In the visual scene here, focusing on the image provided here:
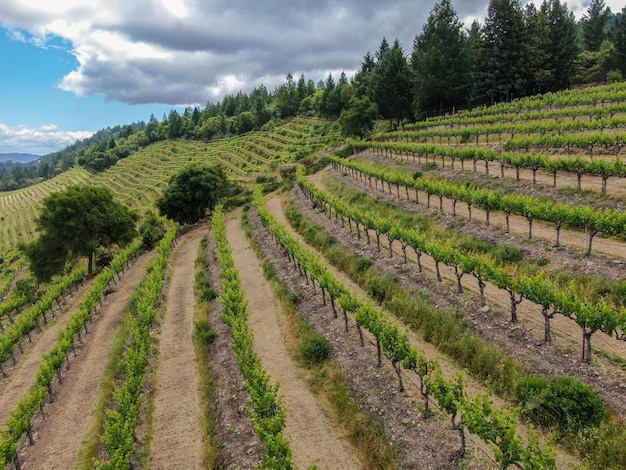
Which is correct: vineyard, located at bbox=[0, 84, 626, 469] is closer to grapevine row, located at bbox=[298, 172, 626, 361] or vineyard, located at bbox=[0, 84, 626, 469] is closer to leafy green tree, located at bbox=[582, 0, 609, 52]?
grapevine row, located at bbox=[298, 172, 626, 361]

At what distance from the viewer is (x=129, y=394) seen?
17234 millimetres

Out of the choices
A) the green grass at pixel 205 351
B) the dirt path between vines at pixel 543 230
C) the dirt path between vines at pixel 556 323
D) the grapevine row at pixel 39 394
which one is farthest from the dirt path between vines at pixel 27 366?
the dirt path between vines at pixel 543 230

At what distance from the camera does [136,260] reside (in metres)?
51.5

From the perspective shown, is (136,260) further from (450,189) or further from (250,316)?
(450,189)

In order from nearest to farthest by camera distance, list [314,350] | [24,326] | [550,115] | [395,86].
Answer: [314,350], [24,326], [550,115], [395,86]

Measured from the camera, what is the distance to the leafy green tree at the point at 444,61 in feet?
232

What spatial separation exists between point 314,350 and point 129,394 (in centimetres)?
852

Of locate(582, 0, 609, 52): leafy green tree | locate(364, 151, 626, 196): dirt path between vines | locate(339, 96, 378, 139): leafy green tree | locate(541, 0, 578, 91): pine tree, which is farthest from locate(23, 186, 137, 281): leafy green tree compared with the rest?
locate(582, 0, 609, 52): leafy green tree

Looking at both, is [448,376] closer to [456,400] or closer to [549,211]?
[456,400]

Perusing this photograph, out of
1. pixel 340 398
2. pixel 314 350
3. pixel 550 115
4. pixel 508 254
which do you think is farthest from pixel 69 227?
pixel 550 115

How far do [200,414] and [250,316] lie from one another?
892 centimetres

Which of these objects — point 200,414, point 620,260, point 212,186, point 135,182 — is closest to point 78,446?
point 200,414

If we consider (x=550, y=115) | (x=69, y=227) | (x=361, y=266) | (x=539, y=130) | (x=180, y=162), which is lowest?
(x=361, y=266)

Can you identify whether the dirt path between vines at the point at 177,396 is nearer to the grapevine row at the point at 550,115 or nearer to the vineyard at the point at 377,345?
the vineyard at the point at 377,345
